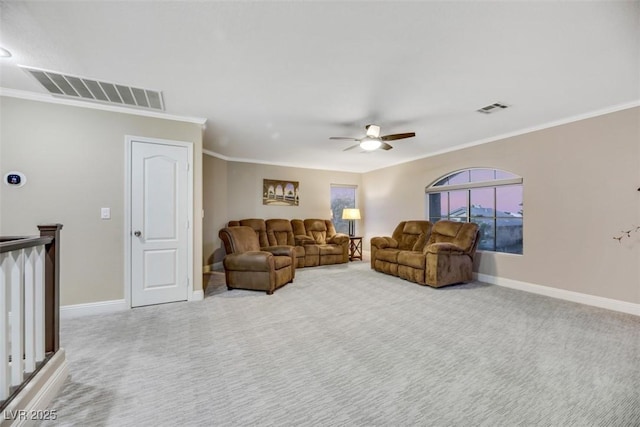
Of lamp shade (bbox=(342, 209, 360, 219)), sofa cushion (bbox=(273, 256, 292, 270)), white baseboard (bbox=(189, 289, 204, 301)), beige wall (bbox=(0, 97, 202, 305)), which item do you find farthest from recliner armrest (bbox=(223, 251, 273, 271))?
lamp shade (bbox=(342, 209, 360, 219))

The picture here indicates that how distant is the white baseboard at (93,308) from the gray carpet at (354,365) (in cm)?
15

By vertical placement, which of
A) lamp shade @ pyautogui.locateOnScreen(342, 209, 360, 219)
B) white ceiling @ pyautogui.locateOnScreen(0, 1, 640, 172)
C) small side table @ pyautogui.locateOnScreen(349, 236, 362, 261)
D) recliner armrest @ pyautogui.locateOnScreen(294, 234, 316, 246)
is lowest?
small side table @ pyautogui.locateOnScreen(349, 236, 362, 261)

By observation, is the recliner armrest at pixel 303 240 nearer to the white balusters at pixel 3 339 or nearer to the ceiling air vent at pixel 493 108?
the ceiling air vent at pixel 493 108

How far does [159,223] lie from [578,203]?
18.6 feet

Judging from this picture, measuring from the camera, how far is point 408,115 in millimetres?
3617

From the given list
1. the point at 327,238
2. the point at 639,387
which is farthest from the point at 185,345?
the point at 327,238

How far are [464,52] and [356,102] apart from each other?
4.07 ft

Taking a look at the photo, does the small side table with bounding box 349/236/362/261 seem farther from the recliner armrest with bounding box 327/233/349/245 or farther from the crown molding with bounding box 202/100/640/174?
the crown molding with bounding box 202/100/640/174

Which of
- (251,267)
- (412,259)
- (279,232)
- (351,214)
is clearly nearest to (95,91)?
(251,267)

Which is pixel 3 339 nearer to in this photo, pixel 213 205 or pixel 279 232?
pixel 213 205

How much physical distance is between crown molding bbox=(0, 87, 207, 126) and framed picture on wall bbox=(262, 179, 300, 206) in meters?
3.00

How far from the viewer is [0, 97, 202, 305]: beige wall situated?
9.67 feet

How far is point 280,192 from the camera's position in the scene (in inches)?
272

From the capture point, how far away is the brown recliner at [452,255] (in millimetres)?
4297
